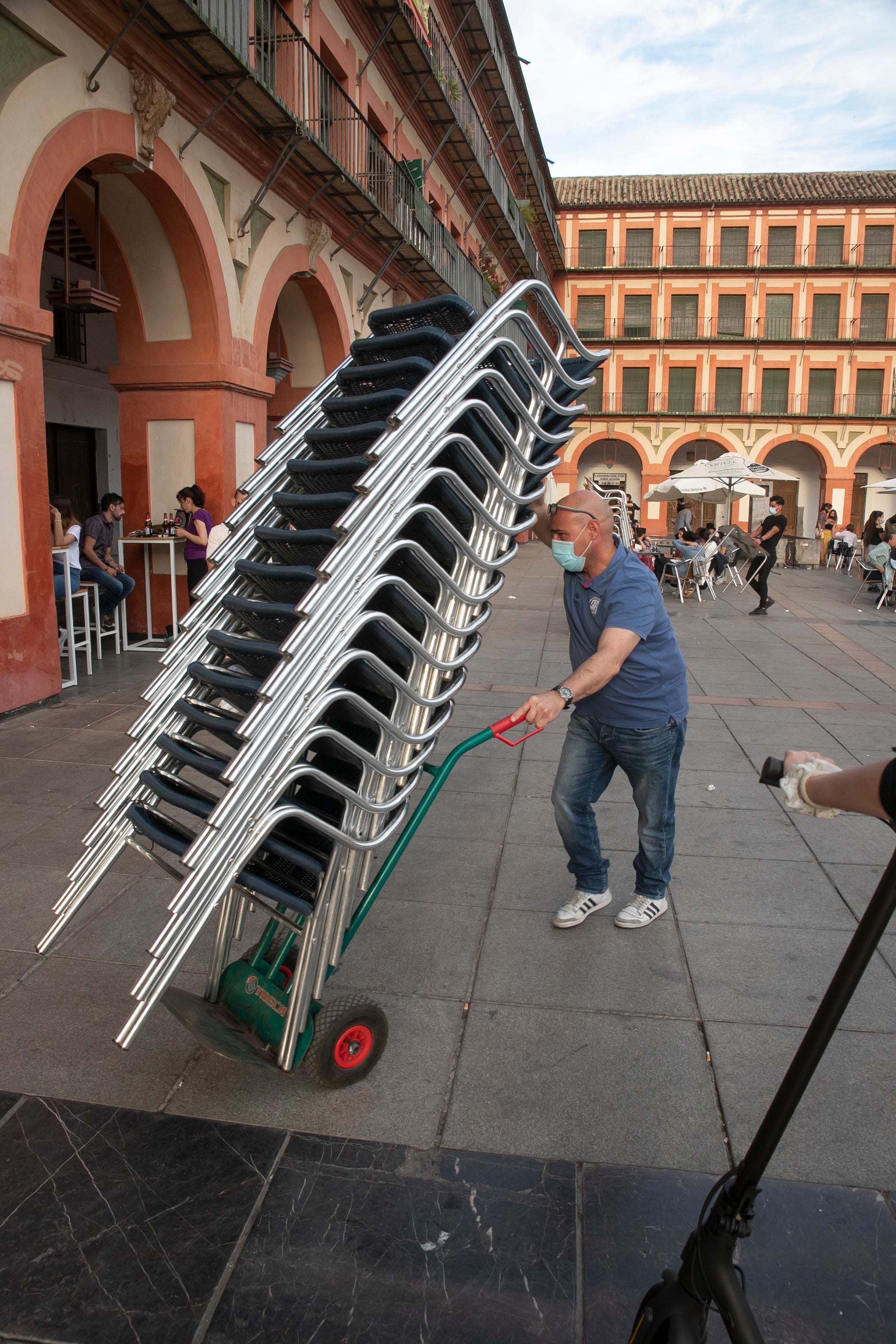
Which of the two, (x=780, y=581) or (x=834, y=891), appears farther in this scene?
(x=780, y=581)

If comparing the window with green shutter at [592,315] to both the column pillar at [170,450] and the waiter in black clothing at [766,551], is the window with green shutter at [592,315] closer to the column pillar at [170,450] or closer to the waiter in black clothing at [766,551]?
the waiter in black clothing at [766,551]

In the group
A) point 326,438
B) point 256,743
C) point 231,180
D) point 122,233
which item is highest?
point 231,180

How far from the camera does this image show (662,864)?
12.3 feet

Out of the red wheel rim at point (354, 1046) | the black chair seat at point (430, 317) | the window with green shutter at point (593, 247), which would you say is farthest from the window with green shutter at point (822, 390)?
the red wheel rim at point (354, 1046)

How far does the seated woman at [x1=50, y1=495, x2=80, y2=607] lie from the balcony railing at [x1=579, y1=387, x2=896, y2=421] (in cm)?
3171

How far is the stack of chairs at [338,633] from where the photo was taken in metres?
2.33

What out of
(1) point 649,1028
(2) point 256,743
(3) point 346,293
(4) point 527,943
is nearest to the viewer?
(2) point 256,743

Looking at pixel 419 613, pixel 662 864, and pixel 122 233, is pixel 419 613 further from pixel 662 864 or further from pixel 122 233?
pixel 122 233

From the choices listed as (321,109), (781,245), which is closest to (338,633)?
(321,109)

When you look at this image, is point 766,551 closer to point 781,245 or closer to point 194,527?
point 194,527

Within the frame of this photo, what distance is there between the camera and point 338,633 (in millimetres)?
2373

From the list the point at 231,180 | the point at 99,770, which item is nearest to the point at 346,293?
the point at 231,180

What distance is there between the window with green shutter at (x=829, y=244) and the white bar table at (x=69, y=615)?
39.2m

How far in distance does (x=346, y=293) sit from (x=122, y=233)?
515 centimetres
